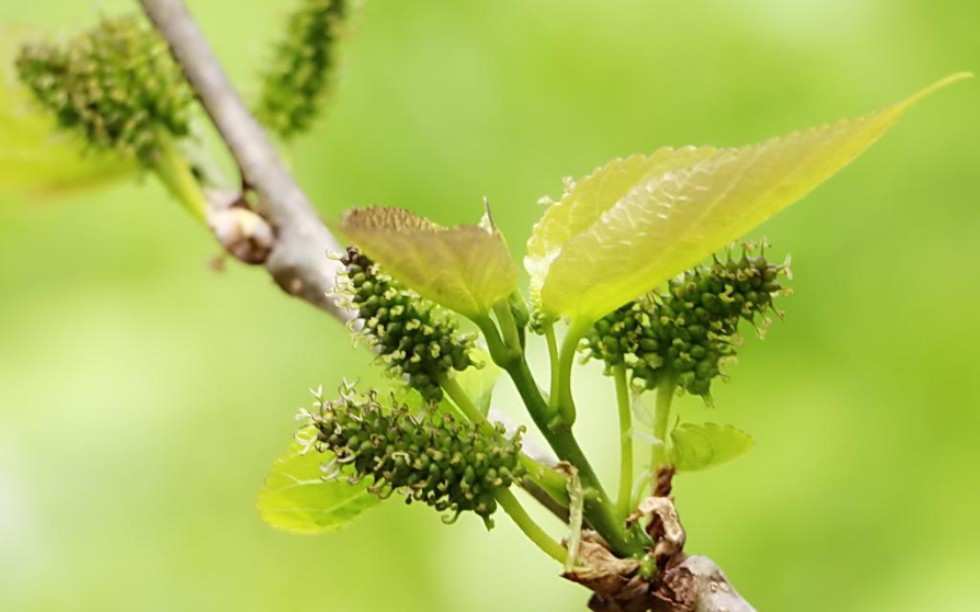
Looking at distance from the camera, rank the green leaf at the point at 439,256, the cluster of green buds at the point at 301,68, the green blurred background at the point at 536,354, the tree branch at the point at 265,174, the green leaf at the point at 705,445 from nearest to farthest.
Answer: the green leaf at the point at 439,256 → the green leaf at the point at 705,445 → the tree branch at the point at 265,174 → the cluster of green buds at the point at 301,68 → the green blurred background at the point at 536,354

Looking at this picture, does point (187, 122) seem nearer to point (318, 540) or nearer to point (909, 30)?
point (318, 540)

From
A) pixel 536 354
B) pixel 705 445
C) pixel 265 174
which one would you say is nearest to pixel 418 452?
pixel 705 445

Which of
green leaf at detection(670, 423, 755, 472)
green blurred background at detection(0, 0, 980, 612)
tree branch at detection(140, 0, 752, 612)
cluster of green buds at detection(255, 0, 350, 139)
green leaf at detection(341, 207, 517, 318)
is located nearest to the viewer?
green leaf at detection(341, 207, 517, 318)

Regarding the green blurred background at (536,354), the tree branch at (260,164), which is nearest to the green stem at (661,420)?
the tree branch at (260,164)

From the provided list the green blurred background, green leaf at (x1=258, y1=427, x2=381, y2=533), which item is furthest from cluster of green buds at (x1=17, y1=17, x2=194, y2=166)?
the green blurred background

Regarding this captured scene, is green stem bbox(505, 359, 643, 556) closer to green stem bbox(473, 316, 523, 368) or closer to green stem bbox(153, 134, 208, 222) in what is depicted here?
green stem bbox(473, 316, 523, 368)

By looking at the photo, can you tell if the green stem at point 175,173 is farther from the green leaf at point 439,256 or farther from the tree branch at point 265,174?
the green leaf at point 439,256
